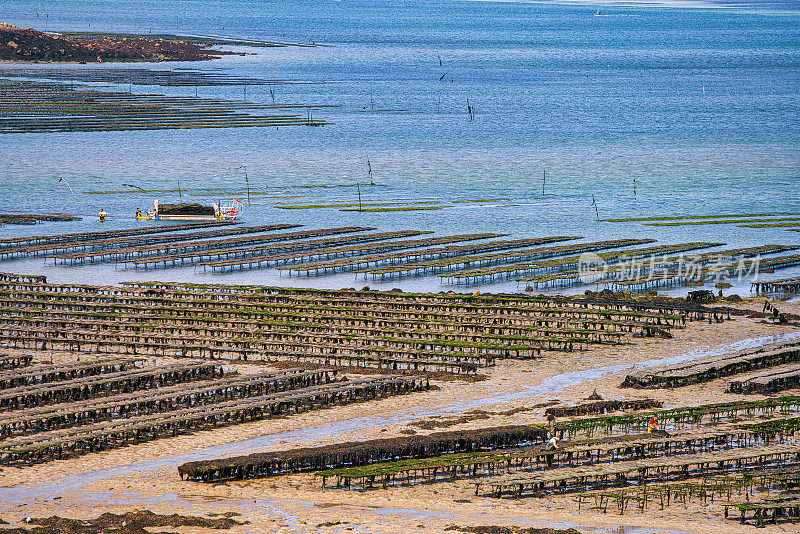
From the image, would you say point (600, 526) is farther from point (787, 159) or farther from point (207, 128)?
point (207, 128)

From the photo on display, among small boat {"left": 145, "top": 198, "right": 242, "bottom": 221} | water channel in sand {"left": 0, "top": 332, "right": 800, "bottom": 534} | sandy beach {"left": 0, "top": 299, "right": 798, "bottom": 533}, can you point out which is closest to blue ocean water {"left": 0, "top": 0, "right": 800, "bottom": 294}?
small boat {"left": 145, "top": 198, "right": 242, "bottom": 221}

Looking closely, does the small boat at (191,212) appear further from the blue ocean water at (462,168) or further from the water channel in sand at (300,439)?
the water channel in sand at (300,439)

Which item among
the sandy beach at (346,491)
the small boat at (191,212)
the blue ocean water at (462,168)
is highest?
the blue ocean water at (462,168)

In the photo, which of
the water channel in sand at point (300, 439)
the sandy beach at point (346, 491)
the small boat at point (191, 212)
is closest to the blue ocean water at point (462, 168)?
the small boat at point (191, 212)

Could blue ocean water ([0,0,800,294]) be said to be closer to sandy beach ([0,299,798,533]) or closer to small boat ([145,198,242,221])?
small boat ([145,198,242,221])

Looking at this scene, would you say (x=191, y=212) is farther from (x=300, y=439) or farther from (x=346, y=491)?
(x=346, y=491)

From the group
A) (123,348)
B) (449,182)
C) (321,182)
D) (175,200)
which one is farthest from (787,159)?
(123,348)
